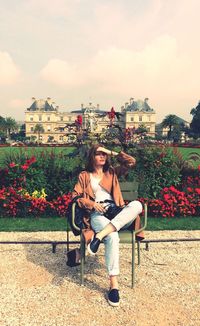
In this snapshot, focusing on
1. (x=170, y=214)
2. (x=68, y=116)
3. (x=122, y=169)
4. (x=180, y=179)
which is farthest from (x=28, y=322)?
(x=68, y=116)

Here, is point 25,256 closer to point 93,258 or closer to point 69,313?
point 93,258

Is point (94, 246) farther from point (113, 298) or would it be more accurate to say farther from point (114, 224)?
point (113, 298)

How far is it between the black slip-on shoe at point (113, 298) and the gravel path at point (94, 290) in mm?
39

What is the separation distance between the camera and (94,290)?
10.3 ft

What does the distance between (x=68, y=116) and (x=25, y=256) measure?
90178 mm

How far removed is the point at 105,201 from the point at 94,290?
86 cm

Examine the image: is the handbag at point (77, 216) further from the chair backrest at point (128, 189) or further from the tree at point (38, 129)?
the tree at point (38, 129)

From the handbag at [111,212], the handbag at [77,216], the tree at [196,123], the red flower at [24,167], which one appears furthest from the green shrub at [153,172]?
the tree at [196,123]

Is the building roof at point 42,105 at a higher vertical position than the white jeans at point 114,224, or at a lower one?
higher

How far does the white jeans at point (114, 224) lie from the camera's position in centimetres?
300

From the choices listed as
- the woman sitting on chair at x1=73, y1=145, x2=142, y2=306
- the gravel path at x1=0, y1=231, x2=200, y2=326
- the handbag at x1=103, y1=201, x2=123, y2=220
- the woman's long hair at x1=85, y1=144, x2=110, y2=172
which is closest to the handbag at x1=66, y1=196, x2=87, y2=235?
the woman sitting on chair at x1=73, y1=145, x2=142, y2=306

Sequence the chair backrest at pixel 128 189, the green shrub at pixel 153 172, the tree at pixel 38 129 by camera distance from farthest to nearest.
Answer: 1. the tree at pixel 38 129
2. the green shrub at pixel 153 172
3. the chair backrest at pixel 128 189

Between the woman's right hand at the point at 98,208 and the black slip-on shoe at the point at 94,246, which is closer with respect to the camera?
the black slip-on shoe at the point at 94,246

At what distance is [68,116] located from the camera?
9288cm
